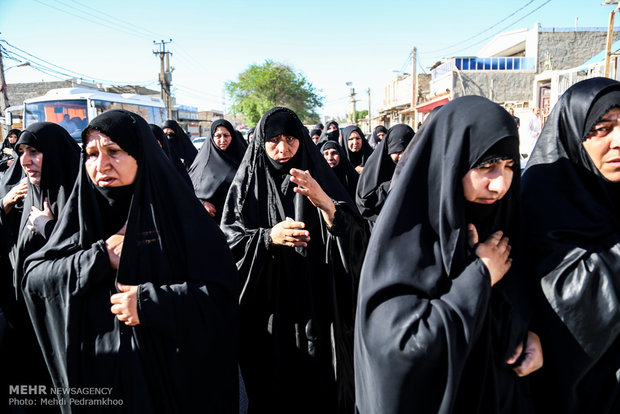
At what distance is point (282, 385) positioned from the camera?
2393 millimetres

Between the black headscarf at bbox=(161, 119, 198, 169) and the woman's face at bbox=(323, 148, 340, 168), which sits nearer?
the woman's face at bbox=(323, 148, 340, 168)

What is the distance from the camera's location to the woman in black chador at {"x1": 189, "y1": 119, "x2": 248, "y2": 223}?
14.7 feet

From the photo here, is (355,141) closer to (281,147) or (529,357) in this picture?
(281,147)

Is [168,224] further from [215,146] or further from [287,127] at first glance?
[215,146]

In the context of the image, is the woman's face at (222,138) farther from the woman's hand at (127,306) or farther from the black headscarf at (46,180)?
the woman's hand at (127,306)

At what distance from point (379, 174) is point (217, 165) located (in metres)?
1.96

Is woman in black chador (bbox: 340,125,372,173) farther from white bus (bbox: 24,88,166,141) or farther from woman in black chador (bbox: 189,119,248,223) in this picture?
white bus (bbox: 24,88,166,141)

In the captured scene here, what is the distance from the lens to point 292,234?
2129mm

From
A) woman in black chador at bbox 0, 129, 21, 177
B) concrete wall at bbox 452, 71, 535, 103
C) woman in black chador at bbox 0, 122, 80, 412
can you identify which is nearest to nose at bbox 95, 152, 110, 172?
woman in black chador at bbox 0, 122, 80, 412

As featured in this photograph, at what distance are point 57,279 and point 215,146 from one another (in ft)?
11.7

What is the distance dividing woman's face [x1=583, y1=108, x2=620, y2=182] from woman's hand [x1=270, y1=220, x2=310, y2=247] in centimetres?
128

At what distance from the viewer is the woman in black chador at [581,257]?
136cm

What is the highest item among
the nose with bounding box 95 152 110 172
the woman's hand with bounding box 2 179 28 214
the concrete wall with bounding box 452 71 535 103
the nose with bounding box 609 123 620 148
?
the concrete wall with bounding box 452 71 535 103

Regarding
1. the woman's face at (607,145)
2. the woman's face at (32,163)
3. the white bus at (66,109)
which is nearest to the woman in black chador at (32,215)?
the woman's face at (32,163)
